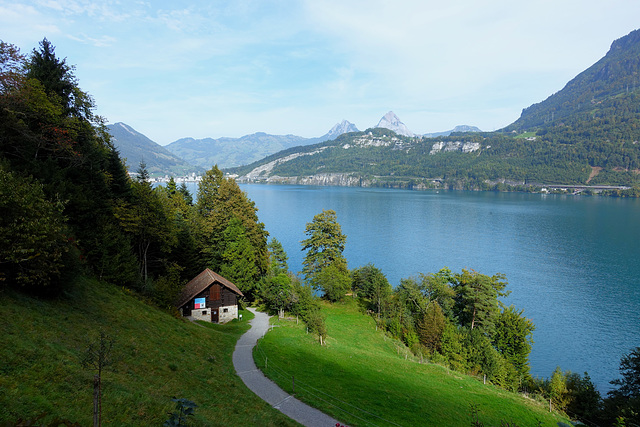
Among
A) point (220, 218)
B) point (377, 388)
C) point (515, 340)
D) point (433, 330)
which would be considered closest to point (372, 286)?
point (433, 330)

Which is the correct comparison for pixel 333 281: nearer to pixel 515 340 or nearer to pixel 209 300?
pixel 209 300

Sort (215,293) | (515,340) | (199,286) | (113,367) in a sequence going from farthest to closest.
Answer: (515,340)
(215,293)
(199,286)
(113,367)

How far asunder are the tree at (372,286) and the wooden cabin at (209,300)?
19.6 metres

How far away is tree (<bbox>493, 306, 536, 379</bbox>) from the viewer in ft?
115

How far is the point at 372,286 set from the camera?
45.7 metres

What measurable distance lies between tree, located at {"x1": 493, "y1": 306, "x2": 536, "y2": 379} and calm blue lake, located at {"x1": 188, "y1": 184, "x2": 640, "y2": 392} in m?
3.07

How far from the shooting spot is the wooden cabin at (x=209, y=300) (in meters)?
33.8

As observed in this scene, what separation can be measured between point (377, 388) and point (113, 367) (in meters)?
15.5

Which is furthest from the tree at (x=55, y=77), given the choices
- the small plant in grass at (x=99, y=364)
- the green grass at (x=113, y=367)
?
the small plant in grass at (x=99, y=364)

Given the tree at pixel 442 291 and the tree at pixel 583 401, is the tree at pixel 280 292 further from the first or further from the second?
the tree at pixel 583 401

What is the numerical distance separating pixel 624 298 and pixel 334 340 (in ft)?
160

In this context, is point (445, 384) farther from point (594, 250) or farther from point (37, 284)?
point (594, 250)

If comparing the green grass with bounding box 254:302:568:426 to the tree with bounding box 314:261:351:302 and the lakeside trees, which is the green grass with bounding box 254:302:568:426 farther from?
the tree with bounding box 314:261:351:302

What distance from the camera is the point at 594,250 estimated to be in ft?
244
